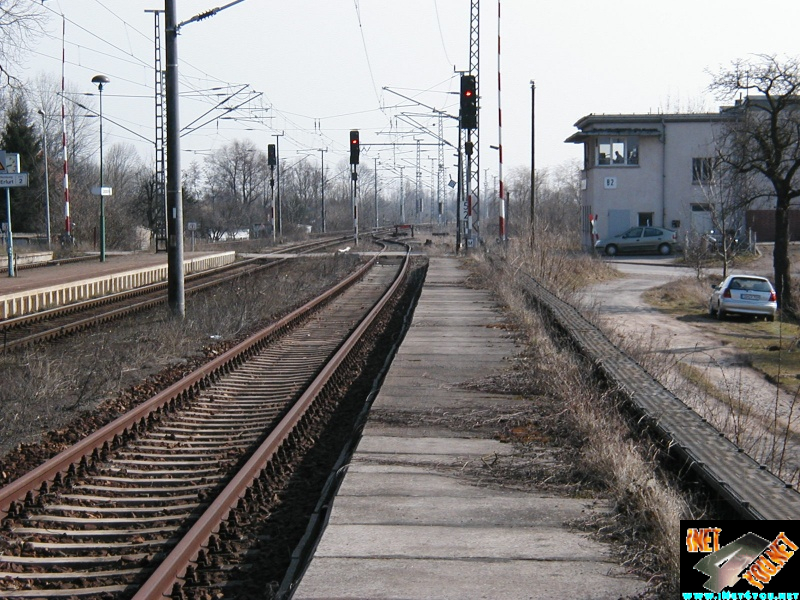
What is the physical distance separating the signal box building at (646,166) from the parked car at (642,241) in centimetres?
176

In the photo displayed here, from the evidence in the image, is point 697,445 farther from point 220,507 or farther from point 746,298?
point 746,298

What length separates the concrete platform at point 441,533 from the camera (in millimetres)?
4684

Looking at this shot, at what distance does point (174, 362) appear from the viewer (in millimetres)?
12750

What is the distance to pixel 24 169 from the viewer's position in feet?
178

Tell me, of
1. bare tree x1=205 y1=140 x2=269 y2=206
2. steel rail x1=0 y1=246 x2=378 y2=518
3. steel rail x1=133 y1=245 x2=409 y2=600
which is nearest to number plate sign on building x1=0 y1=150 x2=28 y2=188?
steel rail x1=0 y1=246 x2=378 y2=518

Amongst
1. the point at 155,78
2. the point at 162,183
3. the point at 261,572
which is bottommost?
the point at 261,572

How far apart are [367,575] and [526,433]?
3.54 m

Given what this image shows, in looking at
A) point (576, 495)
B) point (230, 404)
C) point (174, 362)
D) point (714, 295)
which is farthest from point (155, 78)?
point (576, 495)

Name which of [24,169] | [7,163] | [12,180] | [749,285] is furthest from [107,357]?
[24,169]

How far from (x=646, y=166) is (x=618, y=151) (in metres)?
1.89

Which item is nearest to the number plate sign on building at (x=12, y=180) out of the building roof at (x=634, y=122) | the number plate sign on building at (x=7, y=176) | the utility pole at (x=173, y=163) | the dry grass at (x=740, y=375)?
the number plate sign on building at (x=7, y=176)

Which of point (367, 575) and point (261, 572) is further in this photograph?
point (261, 572)

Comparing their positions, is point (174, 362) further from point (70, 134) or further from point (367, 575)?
point (70, 134)

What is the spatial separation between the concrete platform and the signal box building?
4770 centimetres
